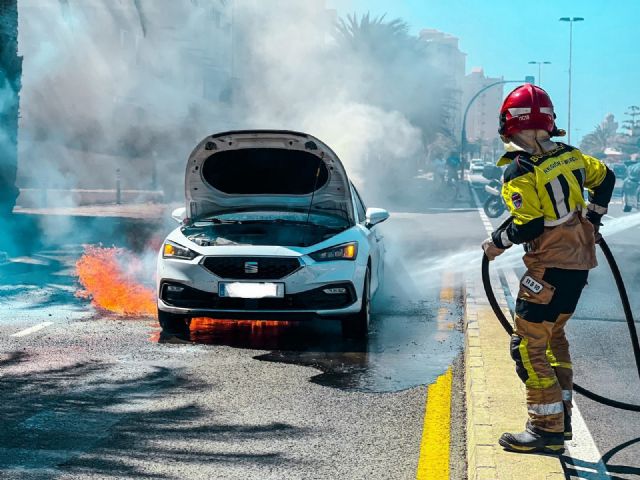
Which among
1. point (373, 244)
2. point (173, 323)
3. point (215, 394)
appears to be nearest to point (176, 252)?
point (173, 323)

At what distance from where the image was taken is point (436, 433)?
5168mm

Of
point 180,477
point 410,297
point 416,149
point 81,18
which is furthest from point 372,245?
point 416,149

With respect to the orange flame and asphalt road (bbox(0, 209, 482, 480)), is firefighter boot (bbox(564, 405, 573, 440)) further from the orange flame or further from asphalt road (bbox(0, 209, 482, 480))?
the orange flame

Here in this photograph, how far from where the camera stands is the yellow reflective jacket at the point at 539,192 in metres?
4.38

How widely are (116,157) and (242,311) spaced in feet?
89.6

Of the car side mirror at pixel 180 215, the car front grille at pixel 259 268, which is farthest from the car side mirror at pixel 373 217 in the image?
the car side mirror at pixel 180 215

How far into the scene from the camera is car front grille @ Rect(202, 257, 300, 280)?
7.51m

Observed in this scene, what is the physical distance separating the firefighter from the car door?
3801mm

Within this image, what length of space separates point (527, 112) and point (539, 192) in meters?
0.38

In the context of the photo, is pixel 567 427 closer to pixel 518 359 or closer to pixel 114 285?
pixel 518 359

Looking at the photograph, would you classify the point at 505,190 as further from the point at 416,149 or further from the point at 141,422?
the point at 416,149

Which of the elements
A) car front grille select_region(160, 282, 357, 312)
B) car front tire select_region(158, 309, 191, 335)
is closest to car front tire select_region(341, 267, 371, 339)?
car front grille select_region(160, 282, 357, 312)

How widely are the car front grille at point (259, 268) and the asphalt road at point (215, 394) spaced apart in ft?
1.72

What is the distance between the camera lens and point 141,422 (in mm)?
5301
